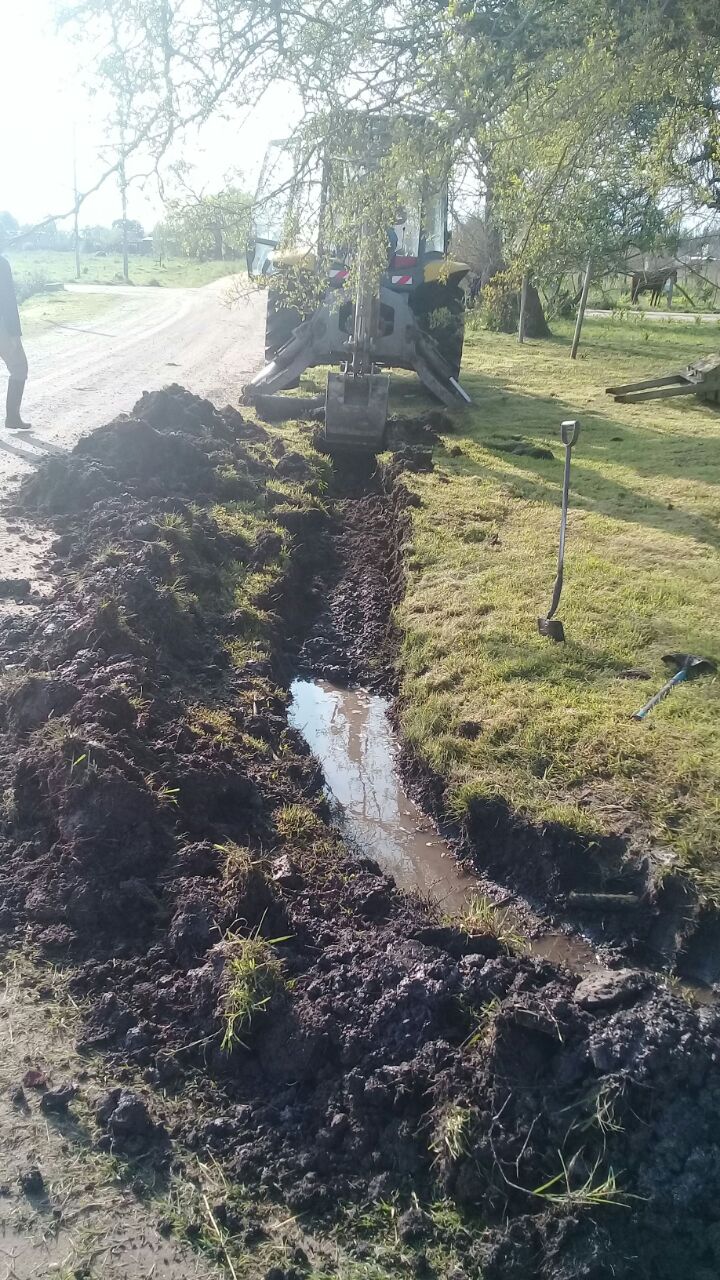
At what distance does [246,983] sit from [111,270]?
3994cm

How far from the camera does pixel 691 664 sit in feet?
16.5

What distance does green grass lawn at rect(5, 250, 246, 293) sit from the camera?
107ft

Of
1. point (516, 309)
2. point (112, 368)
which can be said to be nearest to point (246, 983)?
point (112, 368)

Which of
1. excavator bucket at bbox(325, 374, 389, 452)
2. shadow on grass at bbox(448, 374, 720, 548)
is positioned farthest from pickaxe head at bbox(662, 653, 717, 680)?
excavator bucket at bbox(325, 374, 389, 452)

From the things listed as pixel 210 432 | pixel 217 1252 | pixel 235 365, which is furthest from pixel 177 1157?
pixel 235 365

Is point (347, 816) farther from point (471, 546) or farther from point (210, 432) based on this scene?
point (210, 432)

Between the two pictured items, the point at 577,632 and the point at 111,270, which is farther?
the point at 111,270

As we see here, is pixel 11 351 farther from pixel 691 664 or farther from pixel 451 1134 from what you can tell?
pixel 451 1134

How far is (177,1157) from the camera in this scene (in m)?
2.57

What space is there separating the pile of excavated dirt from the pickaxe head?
2115 mm

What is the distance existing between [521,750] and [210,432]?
5.75 metres

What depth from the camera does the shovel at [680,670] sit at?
4.69 meters

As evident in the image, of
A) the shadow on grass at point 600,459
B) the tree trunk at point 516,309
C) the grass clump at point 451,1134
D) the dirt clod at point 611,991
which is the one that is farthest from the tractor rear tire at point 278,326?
the grass clump at point 451,1134

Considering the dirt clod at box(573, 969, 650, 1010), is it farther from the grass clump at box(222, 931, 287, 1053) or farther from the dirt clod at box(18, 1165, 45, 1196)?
the dirt clod at box(18, 1165, 45, 1196)
